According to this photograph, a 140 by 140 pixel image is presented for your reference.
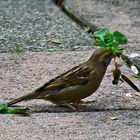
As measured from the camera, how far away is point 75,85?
15.4ft

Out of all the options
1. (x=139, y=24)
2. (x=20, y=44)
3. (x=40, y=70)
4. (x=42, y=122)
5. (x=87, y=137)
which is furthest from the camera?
(x=139, y=24)

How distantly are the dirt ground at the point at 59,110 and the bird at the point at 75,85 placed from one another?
0.08 metres

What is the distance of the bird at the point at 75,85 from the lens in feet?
15.3

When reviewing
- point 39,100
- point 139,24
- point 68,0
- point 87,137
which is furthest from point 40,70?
point 68,0

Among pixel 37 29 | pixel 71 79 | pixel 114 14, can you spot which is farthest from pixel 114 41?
pixel 114 14

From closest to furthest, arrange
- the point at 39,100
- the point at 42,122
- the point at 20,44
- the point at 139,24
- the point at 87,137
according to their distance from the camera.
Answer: the point at 87,137
the point at 42,122
the point at 39,100
the point at 20,44
the point at 139,24

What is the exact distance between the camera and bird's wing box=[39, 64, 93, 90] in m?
4.68

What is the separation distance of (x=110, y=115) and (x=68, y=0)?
4.09 m

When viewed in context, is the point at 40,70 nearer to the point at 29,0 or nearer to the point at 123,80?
the point at 123,80

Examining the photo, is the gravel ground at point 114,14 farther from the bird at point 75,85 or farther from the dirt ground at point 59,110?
the bird at point 75,85

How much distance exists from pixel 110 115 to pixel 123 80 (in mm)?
663

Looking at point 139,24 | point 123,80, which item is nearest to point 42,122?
point 123,80

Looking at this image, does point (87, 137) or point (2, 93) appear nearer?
point (87, 137)

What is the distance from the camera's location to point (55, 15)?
7.58 meters
